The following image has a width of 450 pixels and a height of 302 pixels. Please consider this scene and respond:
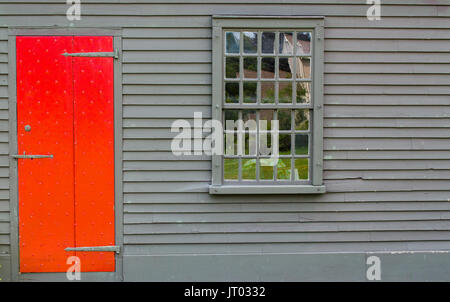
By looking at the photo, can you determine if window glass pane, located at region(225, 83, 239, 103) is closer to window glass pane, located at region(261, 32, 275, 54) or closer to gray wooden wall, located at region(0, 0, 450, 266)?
gray wooden wall, located at region(0, 0, 450, 266)

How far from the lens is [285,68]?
4.66 metres

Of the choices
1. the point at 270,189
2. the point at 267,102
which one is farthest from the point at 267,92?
the point at 270,189

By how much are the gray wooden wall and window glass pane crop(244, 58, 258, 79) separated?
15.9 inches

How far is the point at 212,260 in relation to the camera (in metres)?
4.68

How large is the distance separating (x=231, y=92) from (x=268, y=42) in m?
0.65

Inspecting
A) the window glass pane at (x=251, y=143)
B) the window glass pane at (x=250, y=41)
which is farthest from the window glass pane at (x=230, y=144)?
the window glass pane at (x=250, y=41)

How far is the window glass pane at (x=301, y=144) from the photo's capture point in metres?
4.71

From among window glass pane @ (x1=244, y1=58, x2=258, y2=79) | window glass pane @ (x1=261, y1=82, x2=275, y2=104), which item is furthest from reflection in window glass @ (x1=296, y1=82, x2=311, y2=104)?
window glass pane @ (x1=244, y1=58, x2=258, y2=79)

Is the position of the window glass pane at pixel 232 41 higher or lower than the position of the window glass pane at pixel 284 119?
higher

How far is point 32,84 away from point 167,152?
5.11 ft

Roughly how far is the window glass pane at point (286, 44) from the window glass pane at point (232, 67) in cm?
49

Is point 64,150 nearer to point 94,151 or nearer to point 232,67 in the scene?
point 94,151

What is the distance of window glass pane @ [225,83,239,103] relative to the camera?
465cm

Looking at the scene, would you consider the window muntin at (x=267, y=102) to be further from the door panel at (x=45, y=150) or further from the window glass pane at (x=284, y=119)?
the door panel at (x=45, y=150)
